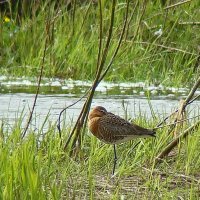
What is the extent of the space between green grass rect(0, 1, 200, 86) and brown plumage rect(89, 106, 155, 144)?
207 inches

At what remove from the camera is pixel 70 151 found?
679 centimetres

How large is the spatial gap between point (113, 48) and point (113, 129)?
5989 mm

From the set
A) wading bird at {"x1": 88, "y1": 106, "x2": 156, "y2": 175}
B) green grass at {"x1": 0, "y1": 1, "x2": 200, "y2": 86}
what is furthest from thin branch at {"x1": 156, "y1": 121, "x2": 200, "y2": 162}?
green grass at {"x1": 0, "y1": 1, "x2": 200, "y2": 86}

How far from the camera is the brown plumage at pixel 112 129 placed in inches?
257

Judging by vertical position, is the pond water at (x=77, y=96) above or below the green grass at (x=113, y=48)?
below

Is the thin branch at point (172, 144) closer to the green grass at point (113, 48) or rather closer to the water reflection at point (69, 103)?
the water reflection at point (69, 103)

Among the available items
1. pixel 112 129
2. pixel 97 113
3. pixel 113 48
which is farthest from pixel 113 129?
pixel 113 48

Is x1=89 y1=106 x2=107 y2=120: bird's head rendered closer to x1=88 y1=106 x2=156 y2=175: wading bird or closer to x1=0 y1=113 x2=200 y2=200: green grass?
x1=88 y1=106 x2=156 y2=175: wading bird

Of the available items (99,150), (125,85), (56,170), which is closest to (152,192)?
(56,170)

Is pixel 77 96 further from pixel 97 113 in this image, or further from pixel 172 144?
pixel 172 144

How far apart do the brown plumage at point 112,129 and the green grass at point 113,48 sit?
5.25 m

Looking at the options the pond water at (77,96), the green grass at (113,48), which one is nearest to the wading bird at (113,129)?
the pond water at (77,96)

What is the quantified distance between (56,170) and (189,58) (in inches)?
276

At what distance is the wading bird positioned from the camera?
21.4 feet
